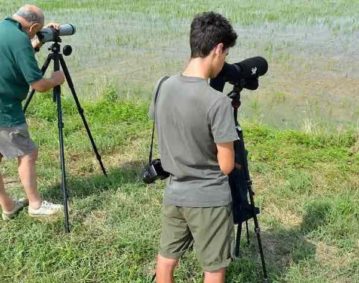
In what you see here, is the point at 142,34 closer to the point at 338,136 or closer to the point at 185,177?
the point at 338,136

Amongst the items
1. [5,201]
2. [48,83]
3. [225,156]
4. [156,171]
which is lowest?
[5,201]

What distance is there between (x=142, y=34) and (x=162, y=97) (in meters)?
10.8

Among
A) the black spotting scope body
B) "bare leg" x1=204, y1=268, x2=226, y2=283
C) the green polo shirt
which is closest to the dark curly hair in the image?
the black spotting scope body

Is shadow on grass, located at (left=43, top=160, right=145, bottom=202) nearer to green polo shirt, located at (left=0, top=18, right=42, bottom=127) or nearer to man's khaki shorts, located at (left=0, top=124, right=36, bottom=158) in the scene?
man's khaki shorts, located at (left=0, top=124, right=36, bottom=158)

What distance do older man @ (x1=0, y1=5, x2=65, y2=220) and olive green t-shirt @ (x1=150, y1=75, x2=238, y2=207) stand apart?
4.39 feet

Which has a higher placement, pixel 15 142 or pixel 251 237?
pixel 15 142

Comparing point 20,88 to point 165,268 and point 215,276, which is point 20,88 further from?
point 215,276

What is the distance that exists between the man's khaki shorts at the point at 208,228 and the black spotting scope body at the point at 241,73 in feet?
2.26

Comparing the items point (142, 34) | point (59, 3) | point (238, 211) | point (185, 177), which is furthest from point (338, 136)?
point (59, 3)

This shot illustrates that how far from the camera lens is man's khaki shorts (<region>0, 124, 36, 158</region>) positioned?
3588 millimetres

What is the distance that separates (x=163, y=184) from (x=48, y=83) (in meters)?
1.46

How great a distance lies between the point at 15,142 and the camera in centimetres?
363

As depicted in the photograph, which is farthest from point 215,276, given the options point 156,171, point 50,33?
point 50,33

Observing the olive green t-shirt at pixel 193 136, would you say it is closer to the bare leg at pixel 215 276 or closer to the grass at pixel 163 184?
the bare leg at pixel 215 276
